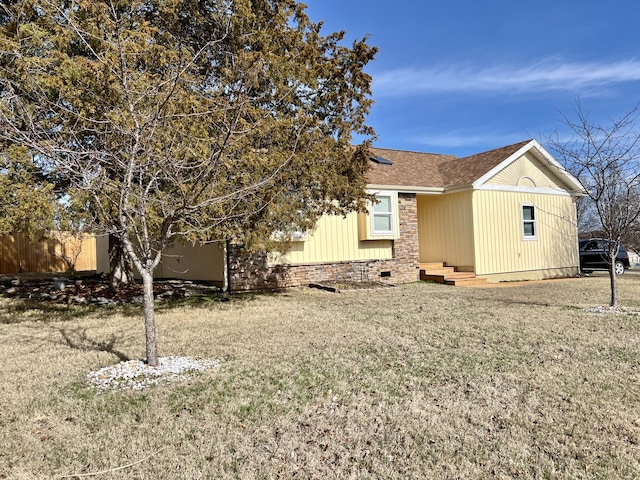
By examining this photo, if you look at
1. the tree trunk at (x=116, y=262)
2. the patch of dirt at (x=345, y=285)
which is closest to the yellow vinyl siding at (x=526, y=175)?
the patch of dirt at (x=345, y=285)

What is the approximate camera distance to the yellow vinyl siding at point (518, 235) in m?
14.4

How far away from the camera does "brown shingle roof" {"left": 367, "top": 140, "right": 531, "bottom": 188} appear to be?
14398mm

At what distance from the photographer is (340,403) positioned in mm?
3924

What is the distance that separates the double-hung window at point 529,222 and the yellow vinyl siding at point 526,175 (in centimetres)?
82

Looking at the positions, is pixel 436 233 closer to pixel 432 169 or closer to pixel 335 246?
pixel 432 169

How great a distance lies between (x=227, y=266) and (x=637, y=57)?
40.2 feet

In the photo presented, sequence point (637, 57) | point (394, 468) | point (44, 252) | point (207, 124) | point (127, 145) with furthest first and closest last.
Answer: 1. point (44, 252)
2. point (637, 57)
3. point (207, 124)
4. point (127, 145)
5. point (394, 468)

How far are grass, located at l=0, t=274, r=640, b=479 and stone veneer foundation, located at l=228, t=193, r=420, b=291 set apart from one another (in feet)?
15.0

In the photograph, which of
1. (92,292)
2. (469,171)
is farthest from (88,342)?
(469,171)

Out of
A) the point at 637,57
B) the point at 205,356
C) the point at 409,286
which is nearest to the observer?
the point at 205,356

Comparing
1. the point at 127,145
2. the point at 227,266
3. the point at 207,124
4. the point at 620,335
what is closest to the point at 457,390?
the point at 620,335

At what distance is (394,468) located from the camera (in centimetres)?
284

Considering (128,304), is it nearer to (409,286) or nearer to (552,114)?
(409,286)

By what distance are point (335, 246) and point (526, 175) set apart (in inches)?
300
